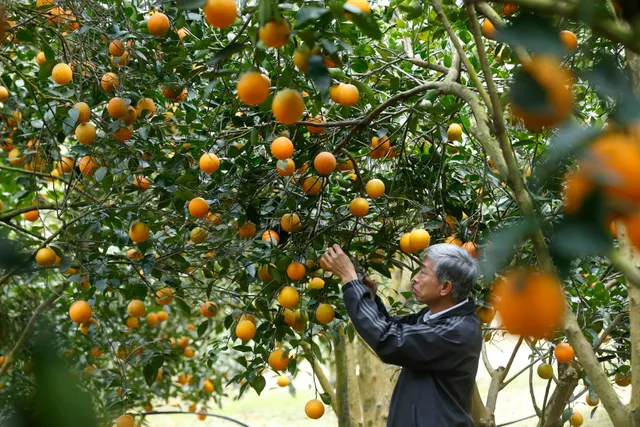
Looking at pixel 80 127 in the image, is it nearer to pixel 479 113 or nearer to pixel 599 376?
pixel 479 113

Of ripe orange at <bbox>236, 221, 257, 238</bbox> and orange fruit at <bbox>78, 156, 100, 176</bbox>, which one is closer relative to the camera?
ripe orange at <bbox>236, 221, 257, 238</bbox>

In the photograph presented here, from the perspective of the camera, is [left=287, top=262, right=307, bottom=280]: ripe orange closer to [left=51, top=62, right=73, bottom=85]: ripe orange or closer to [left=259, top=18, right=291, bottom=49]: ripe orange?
[left=51, top=62, right=73, bottom=85]: ripe orange

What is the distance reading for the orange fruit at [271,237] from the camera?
95.0 inches

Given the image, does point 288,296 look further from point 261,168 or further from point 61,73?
point 61,73

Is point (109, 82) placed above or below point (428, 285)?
above

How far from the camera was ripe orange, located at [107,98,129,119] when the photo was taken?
2.43 metres

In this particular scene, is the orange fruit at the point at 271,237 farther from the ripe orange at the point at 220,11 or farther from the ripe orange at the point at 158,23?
the ripe orange at the point at 220,11

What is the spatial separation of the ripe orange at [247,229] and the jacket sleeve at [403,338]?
0.47 meters

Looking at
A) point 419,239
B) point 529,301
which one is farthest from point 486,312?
point 529,301

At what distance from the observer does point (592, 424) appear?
6477 millimetres

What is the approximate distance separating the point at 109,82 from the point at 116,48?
0.14m

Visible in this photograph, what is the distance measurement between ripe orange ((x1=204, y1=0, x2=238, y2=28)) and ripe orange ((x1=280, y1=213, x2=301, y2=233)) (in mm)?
1144

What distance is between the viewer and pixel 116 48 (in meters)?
2.49

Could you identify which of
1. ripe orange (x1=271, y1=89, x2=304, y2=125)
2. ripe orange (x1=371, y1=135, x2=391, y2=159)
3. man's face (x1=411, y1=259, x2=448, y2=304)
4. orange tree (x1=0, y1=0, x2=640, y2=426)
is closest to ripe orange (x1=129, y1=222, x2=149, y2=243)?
orange tree (x1=0, y1=0, x2=640, y2=426)
